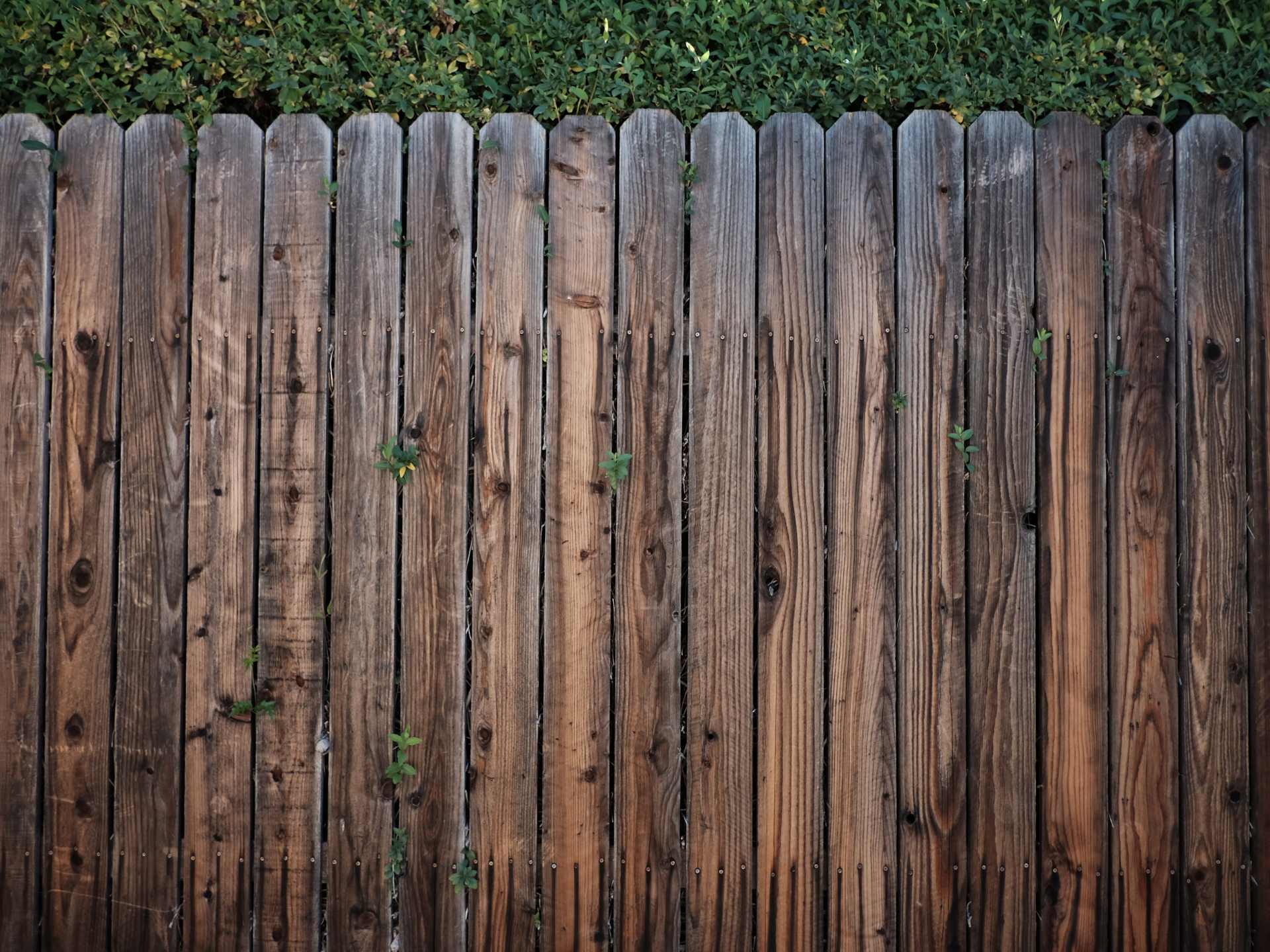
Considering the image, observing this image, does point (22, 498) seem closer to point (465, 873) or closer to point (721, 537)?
point (465, 873)

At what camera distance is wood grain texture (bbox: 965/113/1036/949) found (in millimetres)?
2143

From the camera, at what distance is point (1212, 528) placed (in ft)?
7.13

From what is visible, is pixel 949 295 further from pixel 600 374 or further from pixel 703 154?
pixel 600 374

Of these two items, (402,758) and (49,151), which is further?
(49,151)

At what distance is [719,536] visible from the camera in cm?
218

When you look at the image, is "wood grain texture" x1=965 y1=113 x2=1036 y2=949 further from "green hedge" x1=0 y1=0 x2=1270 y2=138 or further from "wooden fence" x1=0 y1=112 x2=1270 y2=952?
"green hedge" x1=0 y1=0 x2=1270 y2=138

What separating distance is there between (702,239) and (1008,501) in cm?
108

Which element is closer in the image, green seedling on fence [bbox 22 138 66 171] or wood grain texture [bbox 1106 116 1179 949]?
wood grain texture [bbox 1106 116 1179 949]

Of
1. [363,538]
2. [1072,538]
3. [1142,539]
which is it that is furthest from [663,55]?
[1142,539]

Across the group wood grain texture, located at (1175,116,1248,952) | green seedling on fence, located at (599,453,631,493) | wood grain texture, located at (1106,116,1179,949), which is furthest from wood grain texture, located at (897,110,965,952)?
green seedling on fence, located at (599,453,631,493)

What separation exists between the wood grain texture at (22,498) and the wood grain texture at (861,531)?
2.14 metres

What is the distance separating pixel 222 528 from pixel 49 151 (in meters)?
1.16

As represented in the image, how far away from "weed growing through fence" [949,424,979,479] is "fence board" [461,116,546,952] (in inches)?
43.6

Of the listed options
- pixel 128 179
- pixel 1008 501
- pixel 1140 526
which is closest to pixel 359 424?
pixel 128 179
